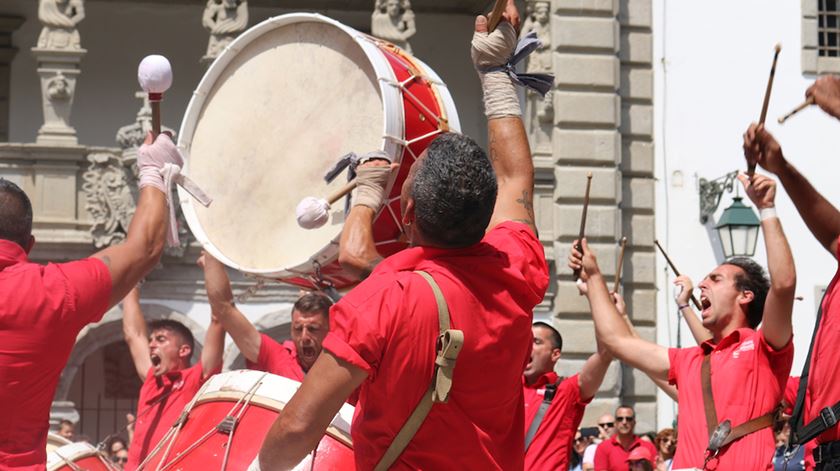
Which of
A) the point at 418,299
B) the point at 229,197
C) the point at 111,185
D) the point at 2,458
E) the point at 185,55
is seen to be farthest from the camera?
the point at 185,55

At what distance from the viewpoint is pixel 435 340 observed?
13.3 feet

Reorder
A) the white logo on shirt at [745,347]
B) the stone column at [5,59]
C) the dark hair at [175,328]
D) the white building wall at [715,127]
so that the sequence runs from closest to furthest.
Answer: the white logo on shirt at [745,347]
the dark hair at [175,328]
the white building wall at [715,127]
the stone column at [5,59]

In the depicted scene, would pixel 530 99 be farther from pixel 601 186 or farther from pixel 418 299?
pixel 418 299

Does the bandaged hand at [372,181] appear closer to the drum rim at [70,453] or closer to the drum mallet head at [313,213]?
the drum mallet head at [313,213]

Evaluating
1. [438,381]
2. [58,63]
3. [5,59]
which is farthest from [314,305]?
[5,59]

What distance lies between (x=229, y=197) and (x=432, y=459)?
3.61 m

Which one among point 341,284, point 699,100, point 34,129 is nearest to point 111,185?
point 34,129

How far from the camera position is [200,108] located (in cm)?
788

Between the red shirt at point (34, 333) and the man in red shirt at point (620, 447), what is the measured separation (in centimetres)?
717

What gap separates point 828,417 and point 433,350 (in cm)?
170

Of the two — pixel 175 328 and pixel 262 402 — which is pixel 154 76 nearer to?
pixel 262 402

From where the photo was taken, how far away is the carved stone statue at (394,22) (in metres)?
16.5

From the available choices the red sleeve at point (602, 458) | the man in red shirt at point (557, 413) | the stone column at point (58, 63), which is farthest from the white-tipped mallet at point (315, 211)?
the stone column at point (58, 63)

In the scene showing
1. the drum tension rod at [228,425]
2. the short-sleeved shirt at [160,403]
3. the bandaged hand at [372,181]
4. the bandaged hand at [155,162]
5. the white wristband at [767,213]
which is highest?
the bandaged hand at [155,162]
